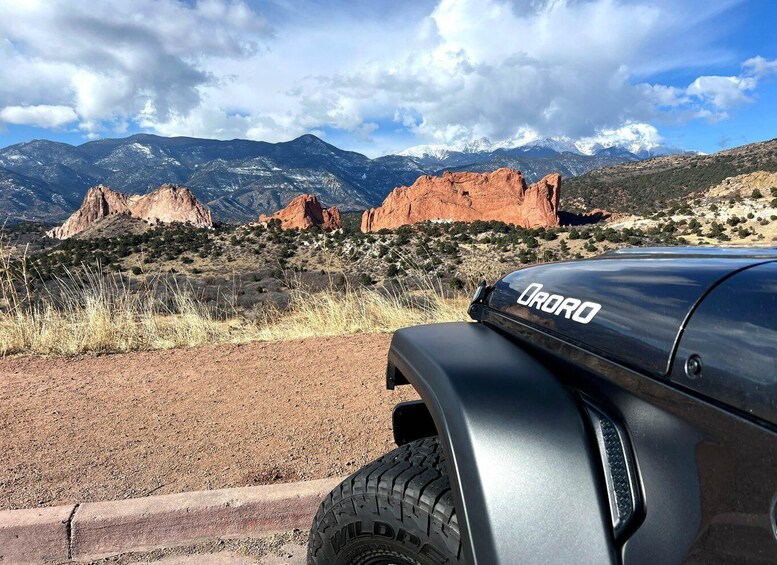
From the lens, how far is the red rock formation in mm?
57812

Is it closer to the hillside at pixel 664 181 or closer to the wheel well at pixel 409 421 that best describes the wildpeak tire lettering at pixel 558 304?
the wheel well at pixel 409 421

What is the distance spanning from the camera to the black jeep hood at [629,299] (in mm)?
1146

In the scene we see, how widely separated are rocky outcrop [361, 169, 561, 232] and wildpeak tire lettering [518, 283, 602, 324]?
56.7 m

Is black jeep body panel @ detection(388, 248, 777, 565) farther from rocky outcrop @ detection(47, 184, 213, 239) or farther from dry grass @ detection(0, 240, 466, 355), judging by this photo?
rocky outcrop @ detection(47, 184, 213, 239)

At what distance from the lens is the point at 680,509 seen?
3.26 feet

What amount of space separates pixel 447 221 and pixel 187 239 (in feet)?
92.0

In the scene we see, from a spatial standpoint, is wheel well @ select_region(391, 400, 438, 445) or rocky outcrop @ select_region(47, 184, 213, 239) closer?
wheel well @ select_region(391, 400, 438, 445)

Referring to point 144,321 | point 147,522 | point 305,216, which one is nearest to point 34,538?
point 147,522

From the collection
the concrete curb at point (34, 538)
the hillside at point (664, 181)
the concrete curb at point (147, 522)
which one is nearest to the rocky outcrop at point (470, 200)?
the hillside at point (664, 181)

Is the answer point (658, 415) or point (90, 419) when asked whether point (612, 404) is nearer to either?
point (658, 415)

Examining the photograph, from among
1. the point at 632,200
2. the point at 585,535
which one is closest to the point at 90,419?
the point at 585,535

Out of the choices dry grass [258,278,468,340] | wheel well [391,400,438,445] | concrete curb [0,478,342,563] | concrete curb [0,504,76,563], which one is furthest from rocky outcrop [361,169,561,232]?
concrete curb [0,504,76,563]

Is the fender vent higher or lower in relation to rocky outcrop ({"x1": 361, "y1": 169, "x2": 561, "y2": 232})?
lower

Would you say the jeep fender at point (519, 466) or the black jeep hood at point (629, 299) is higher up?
the black jeep hood at point (629, 299)
